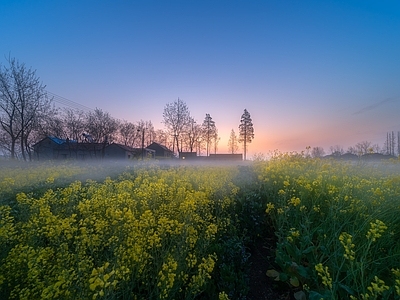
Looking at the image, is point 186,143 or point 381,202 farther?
point 186,143

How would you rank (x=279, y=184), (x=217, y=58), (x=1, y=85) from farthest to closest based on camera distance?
1. (x=1, y=85)
2. (x=217, y=58)
3. (x=279, y=184)

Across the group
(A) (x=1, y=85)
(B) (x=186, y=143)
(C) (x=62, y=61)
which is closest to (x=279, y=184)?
(C) (x=62, y=61)

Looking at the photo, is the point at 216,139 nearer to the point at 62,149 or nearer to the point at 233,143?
the point at 233,143

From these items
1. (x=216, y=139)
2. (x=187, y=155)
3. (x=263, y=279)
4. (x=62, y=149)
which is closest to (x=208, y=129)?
(x=216, y=139)

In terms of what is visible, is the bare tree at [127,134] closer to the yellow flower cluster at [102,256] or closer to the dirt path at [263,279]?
the dirt path at [263,279]

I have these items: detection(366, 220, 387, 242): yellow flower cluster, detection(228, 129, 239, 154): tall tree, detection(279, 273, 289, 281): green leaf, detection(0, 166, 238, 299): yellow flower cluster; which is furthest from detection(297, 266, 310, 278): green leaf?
detection(228, 129, 239, 154): tall tree

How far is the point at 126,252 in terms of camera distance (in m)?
1.88

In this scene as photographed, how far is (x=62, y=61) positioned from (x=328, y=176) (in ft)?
44.7

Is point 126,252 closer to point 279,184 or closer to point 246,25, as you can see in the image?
point 279,184

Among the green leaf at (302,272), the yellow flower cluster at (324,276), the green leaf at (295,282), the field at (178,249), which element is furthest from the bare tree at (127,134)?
the yellow flower cluster at (324,276)

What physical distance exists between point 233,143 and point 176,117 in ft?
59.6

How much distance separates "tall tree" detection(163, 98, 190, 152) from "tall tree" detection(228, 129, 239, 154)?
16188mm

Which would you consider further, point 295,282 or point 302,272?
point 295,282

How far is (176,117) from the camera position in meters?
34.9
